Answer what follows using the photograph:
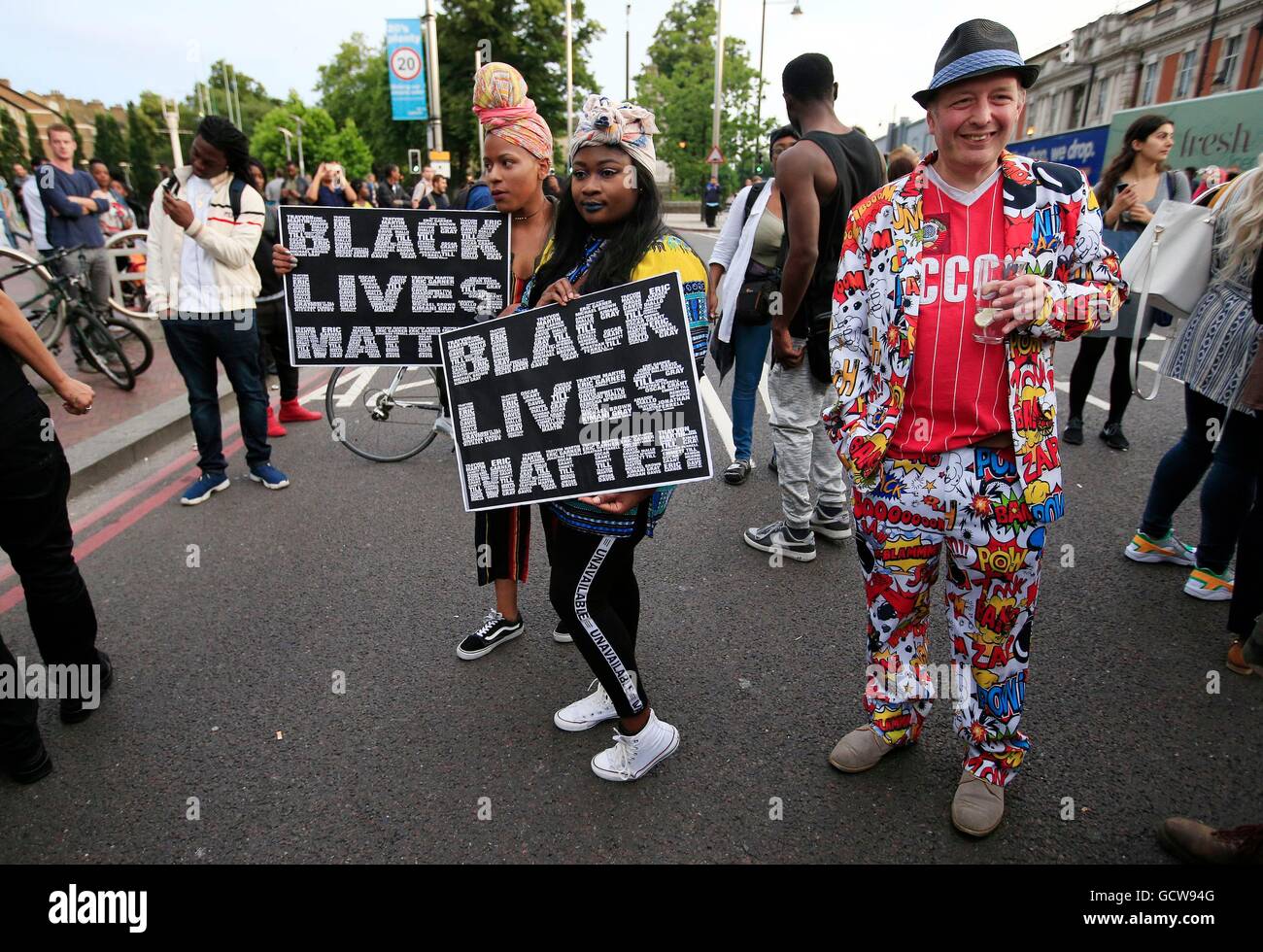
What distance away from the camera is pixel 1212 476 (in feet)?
11.3

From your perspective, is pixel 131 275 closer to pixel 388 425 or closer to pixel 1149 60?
pixel 388 425

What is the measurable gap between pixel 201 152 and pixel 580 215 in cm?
332

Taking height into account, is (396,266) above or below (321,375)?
above

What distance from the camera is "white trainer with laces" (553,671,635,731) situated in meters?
2.79

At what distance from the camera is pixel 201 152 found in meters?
4.43

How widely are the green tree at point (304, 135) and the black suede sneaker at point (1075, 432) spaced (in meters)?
62.3

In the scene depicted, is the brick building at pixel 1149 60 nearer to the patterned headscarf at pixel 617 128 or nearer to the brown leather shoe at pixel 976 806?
the patterned headscarf at pixel 617 128

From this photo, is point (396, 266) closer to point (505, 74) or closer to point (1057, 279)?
point (505, 74)

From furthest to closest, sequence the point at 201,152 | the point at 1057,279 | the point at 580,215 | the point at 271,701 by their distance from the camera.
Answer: the point at 201,152 → the point at 271,701 → the point at 580,215 → the point at 1057,279

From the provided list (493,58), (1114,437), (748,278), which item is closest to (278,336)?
(748,278)

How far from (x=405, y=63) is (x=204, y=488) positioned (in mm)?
21672
